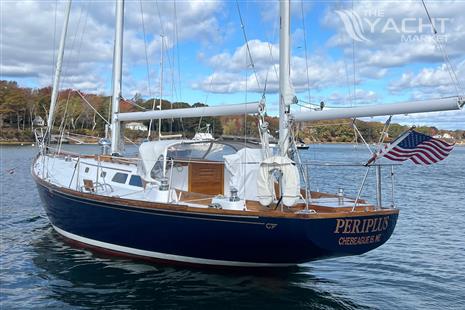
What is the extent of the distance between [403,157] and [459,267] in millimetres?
4901

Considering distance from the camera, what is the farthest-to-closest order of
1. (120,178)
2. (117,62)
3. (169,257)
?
(117,62)
(120,178)
(169,257)

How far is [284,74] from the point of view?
957 centimetres

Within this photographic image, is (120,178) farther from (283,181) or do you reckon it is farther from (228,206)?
(283,181)

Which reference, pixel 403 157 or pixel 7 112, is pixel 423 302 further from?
pixel 7 112

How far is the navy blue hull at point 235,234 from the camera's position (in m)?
8.56

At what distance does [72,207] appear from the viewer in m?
11.7

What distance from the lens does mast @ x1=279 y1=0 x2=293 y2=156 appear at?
9477 millimetres

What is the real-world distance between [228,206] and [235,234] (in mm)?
547

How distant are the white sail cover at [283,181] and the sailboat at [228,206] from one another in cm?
2

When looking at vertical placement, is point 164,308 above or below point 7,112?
below

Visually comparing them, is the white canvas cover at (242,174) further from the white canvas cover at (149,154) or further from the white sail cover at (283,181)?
the white canvas cover at (149,154)

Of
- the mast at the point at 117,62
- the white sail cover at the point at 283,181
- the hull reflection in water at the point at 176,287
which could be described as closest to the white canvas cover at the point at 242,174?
the white sail cover at the point at 283,181

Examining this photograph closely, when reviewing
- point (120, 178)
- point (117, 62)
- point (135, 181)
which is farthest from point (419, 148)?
point (117, 62)

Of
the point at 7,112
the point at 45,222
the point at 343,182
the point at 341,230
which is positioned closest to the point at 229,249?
the point at 341,230
